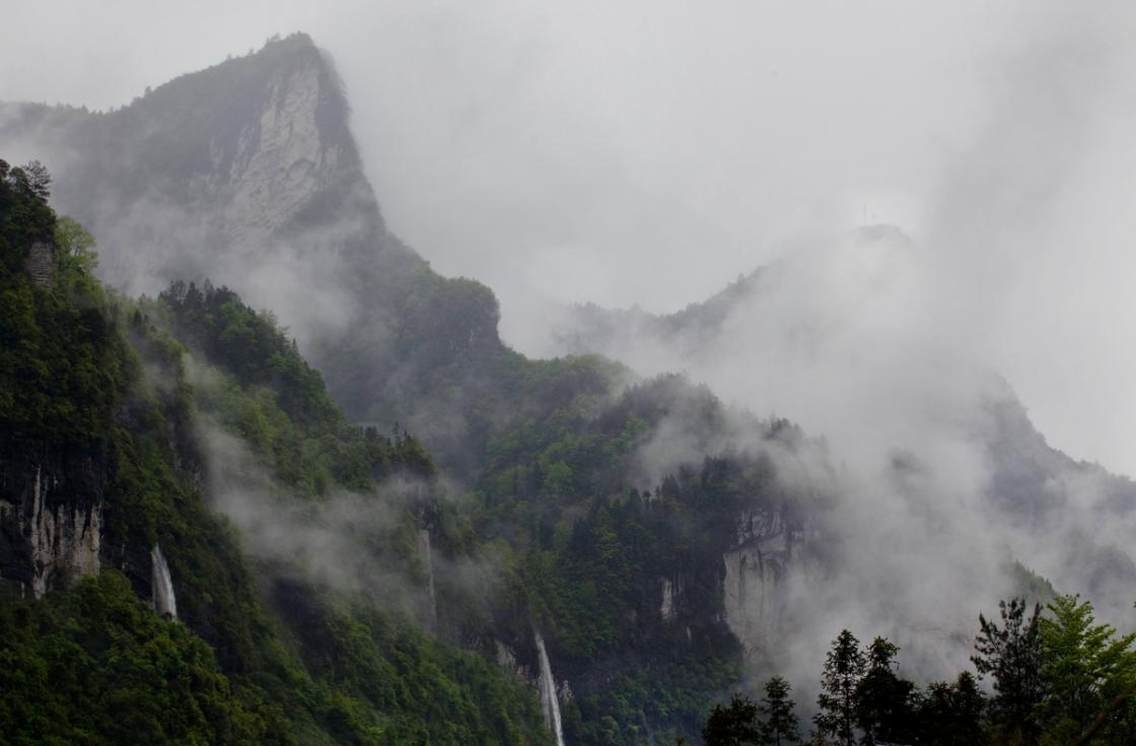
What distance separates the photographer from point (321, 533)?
12269 centimetres

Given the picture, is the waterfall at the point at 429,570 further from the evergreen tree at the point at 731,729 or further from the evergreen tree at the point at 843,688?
the evergreen tree at the point at 731,729

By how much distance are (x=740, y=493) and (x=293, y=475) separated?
262 feet

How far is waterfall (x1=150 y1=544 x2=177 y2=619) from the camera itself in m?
88.4

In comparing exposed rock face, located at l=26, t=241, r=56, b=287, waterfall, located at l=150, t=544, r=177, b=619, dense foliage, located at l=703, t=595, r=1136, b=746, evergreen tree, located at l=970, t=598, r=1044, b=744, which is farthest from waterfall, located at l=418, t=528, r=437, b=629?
evergreen tree, located at l=970, t=598, r=1044, b=744

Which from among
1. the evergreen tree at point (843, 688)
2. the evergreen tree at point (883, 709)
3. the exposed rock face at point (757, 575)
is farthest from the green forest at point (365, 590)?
the exposed rock face at point (757, 575)

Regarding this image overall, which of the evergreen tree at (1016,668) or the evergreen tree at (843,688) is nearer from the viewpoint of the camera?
the evergreen tree at (1016,668)

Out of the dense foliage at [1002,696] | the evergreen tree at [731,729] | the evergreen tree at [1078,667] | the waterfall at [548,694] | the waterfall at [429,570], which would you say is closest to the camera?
the evergreen tree at [1078,667]

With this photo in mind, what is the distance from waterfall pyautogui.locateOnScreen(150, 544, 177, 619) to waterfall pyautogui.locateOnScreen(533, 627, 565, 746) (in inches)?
2540

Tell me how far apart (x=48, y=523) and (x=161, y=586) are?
1089 centimetres

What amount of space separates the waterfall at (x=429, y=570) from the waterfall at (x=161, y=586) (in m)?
47.3

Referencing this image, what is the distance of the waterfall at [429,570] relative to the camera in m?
136

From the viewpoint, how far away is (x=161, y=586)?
3524 inches

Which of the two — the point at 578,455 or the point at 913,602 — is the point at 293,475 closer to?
the point at 578,455

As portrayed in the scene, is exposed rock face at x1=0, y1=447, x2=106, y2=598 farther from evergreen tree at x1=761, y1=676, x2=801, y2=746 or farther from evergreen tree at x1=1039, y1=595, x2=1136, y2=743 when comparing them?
evergreen tree at x1=1039, y1=595, x2=1136, y2=743
